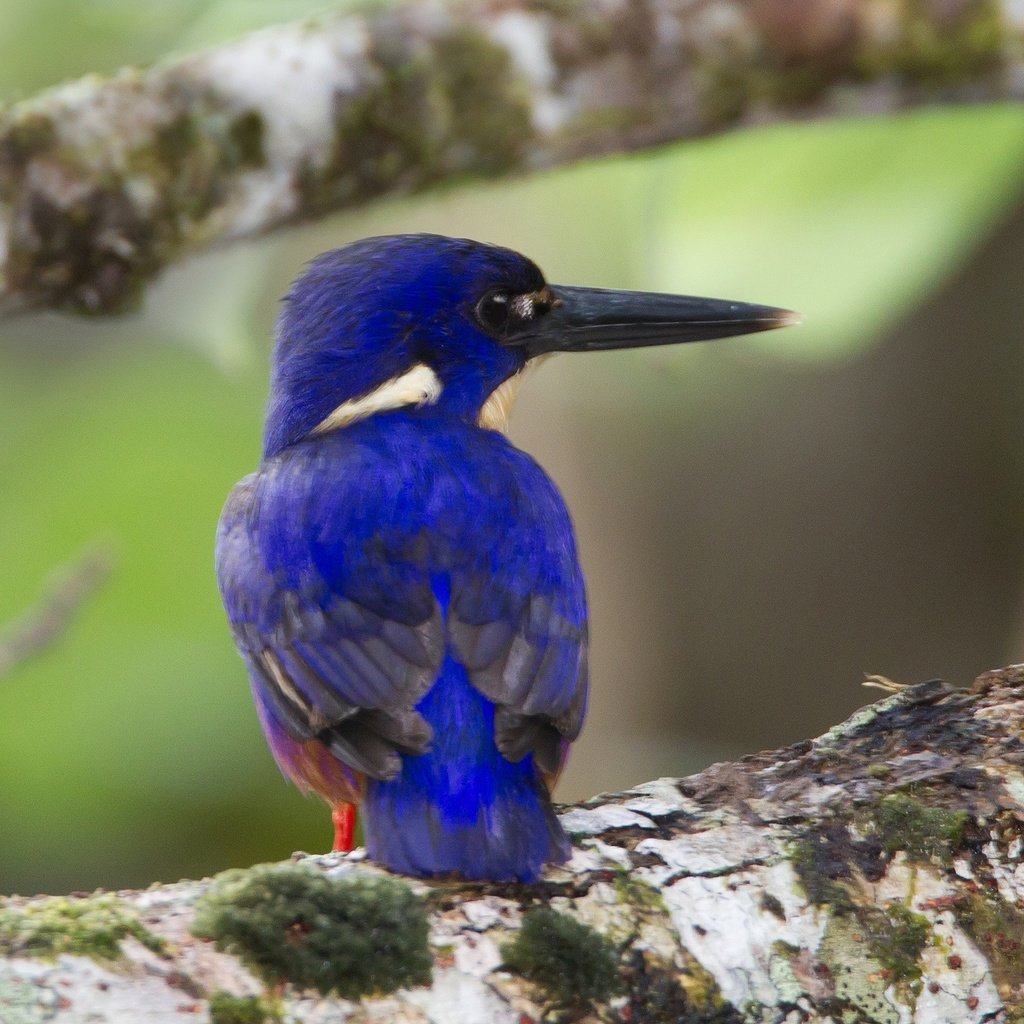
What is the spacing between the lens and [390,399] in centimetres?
343

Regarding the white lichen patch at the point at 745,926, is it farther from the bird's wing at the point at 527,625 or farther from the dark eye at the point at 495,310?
the dark eye at the point at 495,310

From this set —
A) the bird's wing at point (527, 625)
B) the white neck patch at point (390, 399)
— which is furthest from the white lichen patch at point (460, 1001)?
the white neck patch at point (390, 399)

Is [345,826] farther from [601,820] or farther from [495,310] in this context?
[495,310]

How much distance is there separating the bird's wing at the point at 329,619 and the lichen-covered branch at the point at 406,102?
59 centimetres

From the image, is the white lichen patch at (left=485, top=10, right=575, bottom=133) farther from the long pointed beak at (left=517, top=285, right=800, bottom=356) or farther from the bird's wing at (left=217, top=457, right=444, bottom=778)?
the bird's wing at (left=217, top=457, right=444, bottom=778)

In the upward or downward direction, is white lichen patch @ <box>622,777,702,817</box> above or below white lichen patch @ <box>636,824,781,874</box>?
above

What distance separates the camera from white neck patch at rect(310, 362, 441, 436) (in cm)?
340

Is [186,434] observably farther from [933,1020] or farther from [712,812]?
[933,1020]

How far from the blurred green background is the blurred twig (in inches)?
19.7

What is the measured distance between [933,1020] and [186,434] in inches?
115

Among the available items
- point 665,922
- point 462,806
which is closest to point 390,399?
point 462,806

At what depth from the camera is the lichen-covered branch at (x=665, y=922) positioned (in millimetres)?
1756

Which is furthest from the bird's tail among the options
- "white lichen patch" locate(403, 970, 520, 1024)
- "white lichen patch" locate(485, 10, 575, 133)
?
"white lichen patch" locate(485, 10, 575, 133)

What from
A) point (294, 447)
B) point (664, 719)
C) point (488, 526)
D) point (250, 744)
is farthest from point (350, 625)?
point (664, 719)
